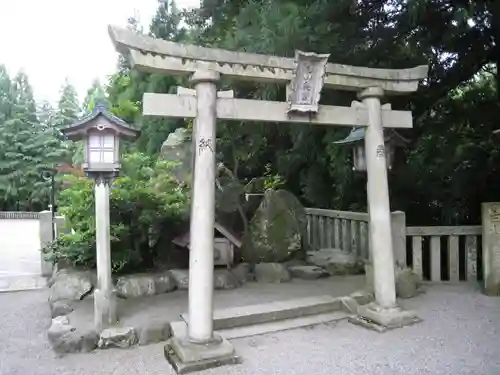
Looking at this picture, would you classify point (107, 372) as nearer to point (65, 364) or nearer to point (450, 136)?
point (65, 364)

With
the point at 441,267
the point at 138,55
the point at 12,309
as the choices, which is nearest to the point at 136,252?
the point at 12,309

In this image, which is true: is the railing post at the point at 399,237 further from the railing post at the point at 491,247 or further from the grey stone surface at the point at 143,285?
the grey stone surface at the point at 143,285

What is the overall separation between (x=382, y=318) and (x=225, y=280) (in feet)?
8.03

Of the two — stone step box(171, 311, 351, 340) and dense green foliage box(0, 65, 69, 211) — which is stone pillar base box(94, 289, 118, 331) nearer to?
stone step box(171, 311, 351, 340)

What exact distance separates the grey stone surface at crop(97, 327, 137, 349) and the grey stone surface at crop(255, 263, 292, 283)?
2.78 meters

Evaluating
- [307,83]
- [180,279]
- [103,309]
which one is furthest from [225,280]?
[307,83]

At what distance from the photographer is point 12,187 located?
933 inches

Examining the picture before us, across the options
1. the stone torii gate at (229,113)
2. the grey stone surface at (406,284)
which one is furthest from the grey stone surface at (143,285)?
the grey stone surface at (406,284)

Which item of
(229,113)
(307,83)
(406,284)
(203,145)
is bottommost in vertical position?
(406,284)

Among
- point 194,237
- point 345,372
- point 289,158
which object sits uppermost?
point 289,158

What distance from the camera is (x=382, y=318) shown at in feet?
15.7

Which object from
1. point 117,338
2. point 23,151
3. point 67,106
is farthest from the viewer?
point 67,106

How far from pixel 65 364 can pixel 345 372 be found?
2578mm

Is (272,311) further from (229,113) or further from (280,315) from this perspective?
(229,113)
